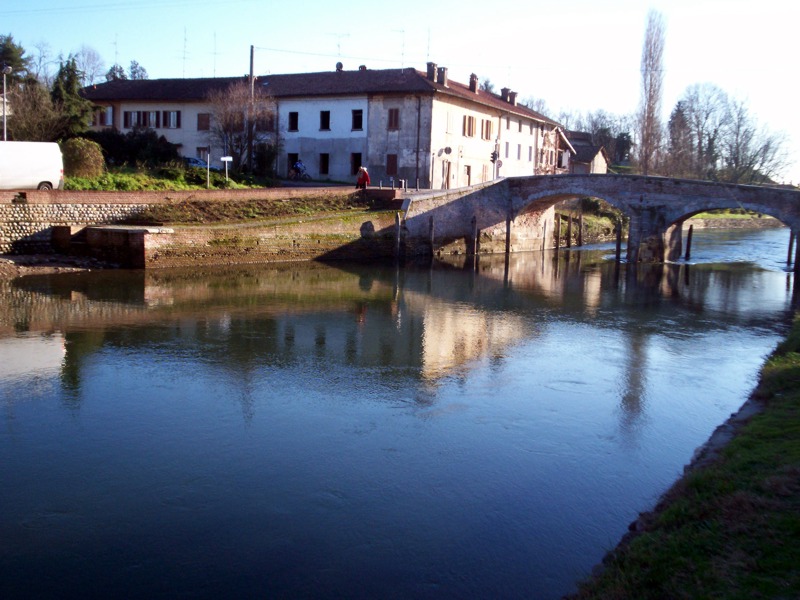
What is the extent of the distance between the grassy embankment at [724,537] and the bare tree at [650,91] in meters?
40.7

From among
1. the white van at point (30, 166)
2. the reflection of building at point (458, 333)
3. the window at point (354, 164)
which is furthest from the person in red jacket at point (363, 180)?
the reflection of building at point (458, 333)

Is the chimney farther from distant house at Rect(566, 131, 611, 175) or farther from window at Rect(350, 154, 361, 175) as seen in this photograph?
distant house at Rect(566, 131, 611, 175)

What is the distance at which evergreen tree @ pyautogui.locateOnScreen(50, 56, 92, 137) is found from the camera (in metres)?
32.6

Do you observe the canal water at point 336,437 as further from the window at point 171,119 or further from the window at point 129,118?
the window at point 129,118

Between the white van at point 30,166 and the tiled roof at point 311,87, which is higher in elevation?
the tiled roof at point 311,87

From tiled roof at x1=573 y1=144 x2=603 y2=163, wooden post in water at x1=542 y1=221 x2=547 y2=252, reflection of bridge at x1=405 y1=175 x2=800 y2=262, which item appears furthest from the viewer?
tiled roof at x1=573 y1=144 x2=603 y2=163

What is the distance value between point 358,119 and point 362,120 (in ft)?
0.98

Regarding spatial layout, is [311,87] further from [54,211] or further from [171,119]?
[54,211]

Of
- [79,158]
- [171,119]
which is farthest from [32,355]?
[171,119]

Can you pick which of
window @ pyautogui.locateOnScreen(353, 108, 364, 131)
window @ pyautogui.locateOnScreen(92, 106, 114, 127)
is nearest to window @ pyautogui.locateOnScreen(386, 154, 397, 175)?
window @ pyautogui.locateOnScreen(353, 108, 364, 131)

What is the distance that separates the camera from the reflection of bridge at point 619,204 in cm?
3075

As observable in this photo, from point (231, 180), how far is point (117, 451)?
24246 mm

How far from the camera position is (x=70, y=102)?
32969 millimetres

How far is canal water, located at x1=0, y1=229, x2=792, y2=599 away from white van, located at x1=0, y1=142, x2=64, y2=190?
6749 millimetres
